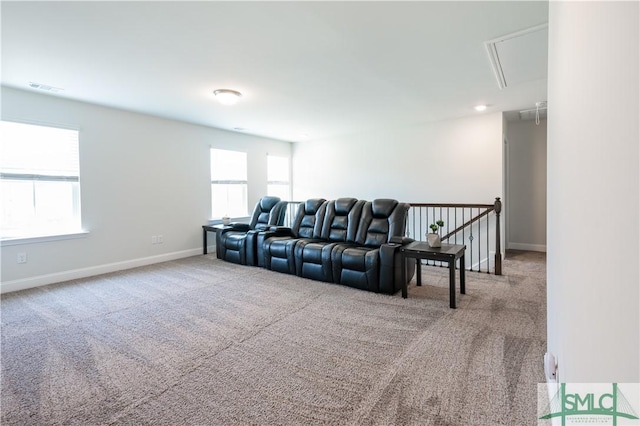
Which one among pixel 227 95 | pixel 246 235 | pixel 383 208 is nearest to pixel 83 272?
pixel 246 235

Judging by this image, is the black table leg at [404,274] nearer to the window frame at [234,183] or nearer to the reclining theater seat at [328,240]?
the reclining theater seat at [328,240]

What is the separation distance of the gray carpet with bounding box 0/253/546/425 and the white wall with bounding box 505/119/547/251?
2.82m

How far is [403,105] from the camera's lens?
4773mm

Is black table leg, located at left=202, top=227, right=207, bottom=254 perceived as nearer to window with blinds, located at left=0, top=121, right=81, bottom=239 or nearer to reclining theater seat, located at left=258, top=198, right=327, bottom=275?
reclining theater seat, located at left=258, top=198, right=327, bottom=275

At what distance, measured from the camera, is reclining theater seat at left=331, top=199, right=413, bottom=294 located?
3607mm

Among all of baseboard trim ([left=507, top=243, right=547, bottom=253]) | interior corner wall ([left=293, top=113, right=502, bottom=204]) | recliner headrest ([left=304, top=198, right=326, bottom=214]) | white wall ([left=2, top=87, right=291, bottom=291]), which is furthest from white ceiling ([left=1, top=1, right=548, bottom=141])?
baseboard trim ([left=507, top=243, right=547, bottom=253])

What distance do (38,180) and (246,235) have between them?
2.78 meters

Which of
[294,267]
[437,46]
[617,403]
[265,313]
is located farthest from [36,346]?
[437,46]

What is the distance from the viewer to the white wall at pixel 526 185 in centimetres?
612

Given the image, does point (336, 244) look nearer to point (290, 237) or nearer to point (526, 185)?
point (290, 237)

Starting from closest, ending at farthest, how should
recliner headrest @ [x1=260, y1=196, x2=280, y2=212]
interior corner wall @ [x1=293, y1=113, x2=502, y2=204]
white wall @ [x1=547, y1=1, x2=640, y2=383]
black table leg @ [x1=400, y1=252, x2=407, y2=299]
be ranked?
1. white wall @ [x1=547, y1=1, x2=640, y2=383]
2. black table leg @ [x1=400, y1=252, x2=407, y2=299]
3. interior corner wall @ [x1=293, y1=113, x2=502, y2=204]
4. recliner headrest @ [x1=260, y1=196, x2=280, y2=212]

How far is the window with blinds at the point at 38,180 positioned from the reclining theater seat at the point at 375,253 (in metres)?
3.77

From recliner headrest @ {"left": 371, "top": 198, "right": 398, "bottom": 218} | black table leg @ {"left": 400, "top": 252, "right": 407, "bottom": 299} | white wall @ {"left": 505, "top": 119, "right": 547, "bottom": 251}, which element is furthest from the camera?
white wall @ {"left": 505, "top": 119, "right": 547, "bottom": 251}

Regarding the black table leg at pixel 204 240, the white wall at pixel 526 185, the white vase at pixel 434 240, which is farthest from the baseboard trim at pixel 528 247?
the black table leg at pixel 204 240
